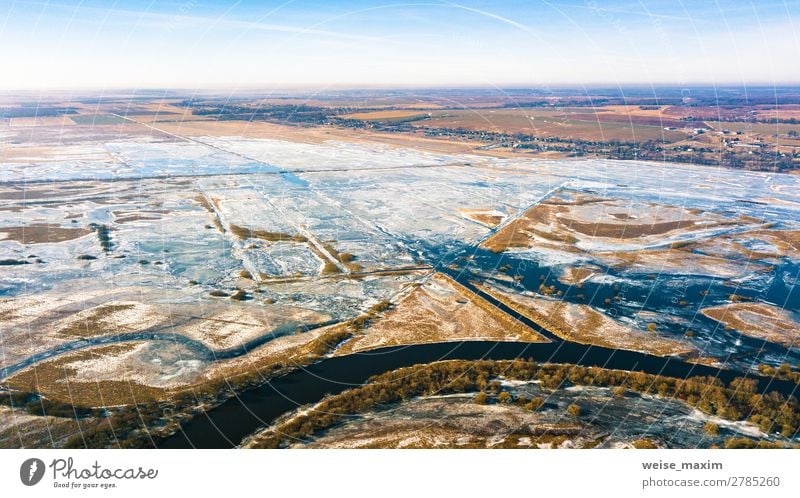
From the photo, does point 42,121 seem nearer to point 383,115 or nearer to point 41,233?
point 383,115

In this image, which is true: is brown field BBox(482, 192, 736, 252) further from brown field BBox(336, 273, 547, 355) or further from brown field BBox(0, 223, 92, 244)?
brown field BBox(0, 223, 92, 244)

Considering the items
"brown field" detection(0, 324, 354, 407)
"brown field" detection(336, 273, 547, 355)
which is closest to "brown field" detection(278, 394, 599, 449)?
"brown field" detection(0, 324, 354, 407)

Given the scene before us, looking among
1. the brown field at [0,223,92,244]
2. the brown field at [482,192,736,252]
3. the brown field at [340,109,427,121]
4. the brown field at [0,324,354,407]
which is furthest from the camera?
the brown field at [340,109,427,121]

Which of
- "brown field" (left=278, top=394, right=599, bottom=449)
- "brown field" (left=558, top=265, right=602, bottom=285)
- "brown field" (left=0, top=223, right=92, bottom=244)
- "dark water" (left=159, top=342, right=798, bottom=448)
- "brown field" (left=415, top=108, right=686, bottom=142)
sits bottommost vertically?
"dark water" (left=159, top=342, right=798, bottom=448)

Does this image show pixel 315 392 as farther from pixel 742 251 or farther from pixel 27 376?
pixel 742 251

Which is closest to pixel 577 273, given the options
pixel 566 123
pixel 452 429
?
pixel 452 429

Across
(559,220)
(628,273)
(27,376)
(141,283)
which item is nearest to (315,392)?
(27,376)

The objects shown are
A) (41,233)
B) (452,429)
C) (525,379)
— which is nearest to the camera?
(452,429)
